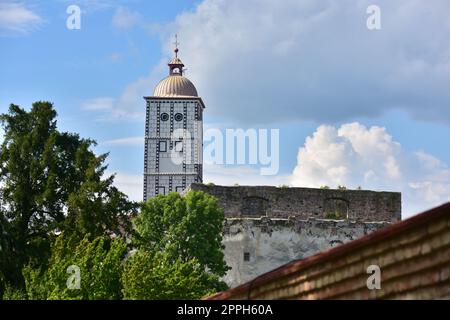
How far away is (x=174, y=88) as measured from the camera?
92438mm

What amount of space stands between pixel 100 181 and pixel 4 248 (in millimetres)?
6516

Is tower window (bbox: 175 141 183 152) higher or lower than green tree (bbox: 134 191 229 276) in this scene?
higher

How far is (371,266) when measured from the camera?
8.48m

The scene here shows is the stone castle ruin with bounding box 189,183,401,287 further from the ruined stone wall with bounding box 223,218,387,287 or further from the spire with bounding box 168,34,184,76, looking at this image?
the spire with bounding box 168,34,184,76

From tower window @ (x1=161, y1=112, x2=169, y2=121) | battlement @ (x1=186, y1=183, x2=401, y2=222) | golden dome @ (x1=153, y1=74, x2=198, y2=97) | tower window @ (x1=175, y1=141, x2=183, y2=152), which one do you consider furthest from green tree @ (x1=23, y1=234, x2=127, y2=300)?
tower window @ (x1=175, y1=141, x2=183, y2=152)

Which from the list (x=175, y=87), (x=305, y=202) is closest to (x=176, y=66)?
(x=175, y=87)

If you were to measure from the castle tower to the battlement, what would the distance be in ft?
111

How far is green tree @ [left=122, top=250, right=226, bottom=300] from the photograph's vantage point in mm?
32625

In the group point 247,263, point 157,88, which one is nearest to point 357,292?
point 247,263

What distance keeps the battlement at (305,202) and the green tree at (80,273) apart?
60.6ft

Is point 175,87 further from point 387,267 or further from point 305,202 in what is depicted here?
point 387,267

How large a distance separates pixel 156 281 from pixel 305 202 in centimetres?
2278

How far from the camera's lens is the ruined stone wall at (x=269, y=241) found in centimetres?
4875
